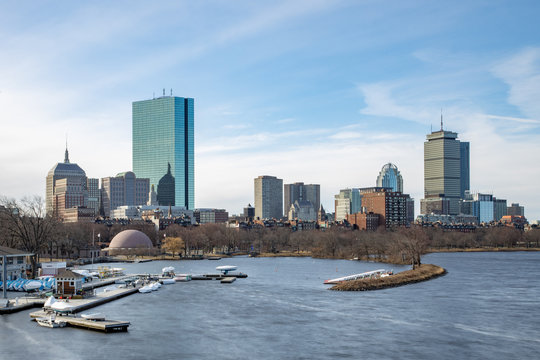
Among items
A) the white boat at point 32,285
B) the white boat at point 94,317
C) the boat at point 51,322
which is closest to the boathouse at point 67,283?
the white boat at point 32,285

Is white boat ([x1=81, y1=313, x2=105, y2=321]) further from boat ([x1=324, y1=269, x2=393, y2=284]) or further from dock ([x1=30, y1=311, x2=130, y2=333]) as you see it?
boat ([x1=324, y1=269, x2=393, y2=284])

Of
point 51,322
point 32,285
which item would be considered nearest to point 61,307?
point 51,322

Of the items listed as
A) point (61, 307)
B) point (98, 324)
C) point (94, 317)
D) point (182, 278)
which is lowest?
point (182, 278)

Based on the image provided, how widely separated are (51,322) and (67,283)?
1888cm

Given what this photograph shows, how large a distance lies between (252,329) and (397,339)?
47.4 feet

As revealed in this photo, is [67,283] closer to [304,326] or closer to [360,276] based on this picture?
[304,326]

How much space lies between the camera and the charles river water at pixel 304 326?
5412cm

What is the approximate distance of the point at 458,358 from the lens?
52500 millimetres

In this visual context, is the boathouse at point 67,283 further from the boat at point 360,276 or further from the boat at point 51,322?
the boat at point 360,276

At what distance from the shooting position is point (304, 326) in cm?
6531

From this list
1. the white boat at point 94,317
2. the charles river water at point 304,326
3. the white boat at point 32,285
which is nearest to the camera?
the charles river water at point 304,326

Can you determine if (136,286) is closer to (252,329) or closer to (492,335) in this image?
(252,329)

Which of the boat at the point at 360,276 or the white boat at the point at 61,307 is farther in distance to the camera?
the boat at the point at 360,276

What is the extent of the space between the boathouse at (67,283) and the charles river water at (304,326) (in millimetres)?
6130
